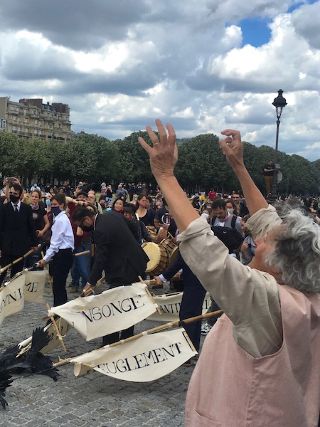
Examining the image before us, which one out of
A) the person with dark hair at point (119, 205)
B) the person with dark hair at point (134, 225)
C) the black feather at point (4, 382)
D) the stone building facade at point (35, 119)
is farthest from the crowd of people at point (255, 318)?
the stone building facade at point (35, 119)

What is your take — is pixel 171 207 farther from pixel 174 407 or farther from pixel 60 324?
pixel 60 324

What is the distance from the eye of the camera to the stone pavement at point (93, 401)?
477cm

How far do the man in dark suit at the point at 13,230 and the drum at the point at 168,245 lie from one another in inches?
106

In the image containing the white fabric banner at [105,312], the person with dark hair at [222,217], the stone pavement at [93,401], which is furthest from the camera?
the person with dark hair at [222,217]

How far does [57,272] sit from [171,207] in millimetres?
6280

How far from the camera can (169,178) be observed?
77.8 inches

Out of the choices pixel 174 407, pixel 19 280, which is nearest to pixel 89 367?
pixel 174 407

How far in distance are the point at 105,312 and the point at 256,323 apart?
4.11m

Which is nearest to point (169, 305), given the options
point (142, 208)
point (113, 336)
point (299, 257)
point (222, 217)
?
point (113, 336)

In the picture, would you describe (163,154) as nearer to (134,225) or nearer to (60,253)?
(134,225)

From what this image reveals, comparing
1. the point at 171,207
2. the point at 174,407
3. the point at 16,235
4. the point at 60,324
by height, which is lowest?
the point at 174,407

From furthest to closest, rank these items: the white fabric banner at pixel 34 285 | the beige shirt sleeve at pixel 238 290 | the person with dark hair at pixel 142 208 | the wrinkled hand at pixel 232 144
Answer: the person with dark hair at pixel 142 208, the white fabric banner at pixel 34 285, the wrinkled hand at pixel 232 144, the beige shirt sleeve at pixel 238 290

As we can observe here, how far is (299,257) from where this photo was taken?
6.45 feet

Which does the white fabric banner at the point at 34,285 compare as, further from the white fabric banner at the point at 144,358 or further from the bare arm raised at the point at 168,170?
the bare arm raised at the point at 168,170
